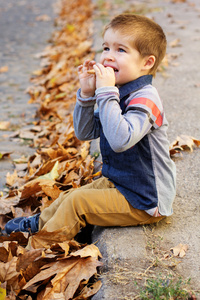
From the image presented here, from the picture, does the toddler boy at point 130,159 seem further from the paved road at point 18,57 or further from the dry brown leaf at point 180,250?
the paved road at point 18,57

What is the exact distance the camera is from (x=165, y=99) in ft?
12.5

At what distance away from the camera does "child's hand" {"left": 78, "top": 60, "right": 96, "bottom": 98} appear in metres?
2.14

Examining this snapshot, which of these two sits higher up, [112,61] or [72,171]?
[112,61]

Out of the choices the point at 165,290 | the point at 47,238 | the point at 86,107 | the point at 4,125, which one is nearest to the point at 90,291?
the point at 165,290

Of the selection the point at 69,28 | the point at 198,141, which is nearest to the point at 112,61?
the point at 198,141

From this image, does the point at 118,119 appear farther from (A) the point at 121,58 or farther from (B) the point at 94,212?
(B) the point at 94,212

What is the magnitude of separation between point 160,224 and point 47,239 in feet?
2.07

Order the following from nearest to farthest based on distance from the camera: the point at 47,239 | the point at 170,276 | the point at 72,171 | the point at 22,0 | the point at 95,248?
the point at 170,276
the point at 95,248
the point at 47,239
the point at 72,171
the point at 22,0

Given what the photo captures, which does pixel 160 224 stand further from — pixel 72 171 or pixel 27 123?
pixel 27 123

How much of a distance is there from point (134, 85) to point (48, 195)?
3.09 feet

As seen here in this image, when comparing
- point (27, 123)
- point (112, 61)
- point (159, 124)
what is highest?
point (112, 61)

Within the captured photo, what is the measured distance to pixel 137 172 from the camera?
6.83 feet

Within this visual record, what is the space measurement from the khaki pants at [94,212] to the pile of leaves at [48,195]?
0.23 ft

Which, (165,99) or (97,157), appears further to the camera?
(165,99)
